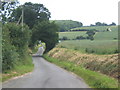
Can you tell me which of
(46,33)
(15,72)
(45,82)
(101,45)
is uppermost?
(46,33)

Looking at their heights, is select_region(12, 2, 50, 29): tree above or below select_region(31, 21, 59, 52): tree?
above

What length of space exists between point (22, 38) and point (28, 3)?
2097 inches

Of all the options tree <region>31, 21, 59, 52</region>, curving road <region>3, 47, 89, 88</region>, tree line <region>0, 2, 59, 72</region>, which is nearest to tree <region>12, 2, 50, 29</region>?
tree line <region>0, 2, 59, 72</region>

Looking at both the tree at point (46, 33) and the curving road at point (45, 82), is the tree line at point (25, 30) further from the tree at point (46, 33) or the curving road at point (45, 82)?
the curving road at point (45, 82)

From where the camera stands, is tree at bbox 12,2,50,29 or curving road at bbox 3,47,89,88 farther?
tree at bbox 12,2,50,29

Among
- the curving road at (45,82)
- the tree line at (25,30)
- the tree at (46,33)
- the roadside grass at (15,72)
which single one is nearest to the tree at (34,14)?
the tree line at (25,30)

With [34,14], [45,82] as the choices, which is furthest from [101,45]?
[34,14]

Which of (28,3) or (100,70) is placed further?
(28,3)

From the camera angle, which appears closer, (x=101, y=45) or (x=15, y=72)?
(x=15, y=72)

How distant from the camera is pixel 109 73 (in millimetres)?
19391

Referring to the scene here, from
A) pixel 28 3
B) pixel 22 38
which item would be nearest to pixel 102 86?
pixel 22 38

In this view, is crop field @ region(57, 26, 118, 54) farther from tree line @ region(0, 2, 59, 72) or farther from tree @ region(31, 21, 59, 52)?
Answer: tree @ region(31, 21, 59, 52)

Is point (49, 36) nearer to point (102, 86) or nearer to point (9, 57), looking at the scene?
point (9, 57)

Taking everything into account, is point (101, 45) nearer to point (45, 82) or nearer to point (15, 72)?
point (15, 72)
